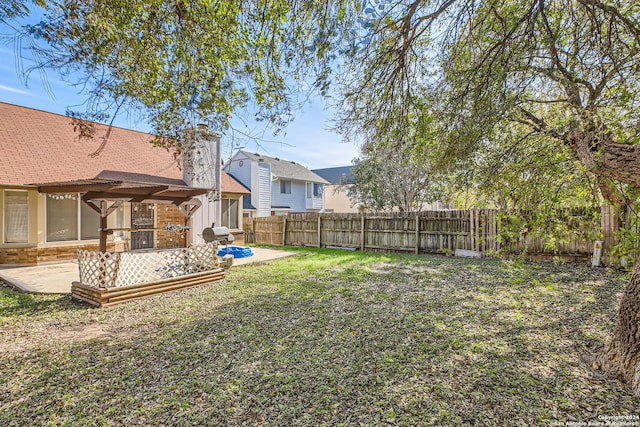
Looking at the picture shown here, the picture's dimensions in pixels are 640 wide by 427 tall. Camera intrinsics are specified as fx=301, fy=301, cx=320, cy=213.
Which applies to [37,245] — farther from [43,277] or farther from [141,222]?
[141,222]

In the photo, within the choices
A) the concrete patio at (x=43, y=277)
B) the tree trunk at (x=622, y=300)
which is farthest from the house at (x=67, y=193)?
the tree trunk at (x=622, y=300)

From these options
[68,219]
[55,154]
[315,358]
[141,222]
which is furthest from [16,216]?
[315,358]

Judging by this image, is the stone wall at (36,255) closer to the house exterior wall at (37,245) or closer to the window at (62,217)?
the house exterior wall at (37,245)

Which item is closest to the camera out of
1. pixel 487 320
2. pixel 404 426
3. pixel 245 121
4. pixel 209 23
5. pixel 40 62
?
pixel 404 426

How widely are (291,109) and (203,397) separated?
3409 mm

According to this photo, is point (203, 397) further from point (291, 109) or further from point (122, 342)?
point (291, 109)

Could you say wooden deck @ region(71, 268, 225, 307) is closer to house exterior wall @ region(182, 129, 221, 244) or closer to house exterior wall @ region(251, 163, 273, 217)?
house exterior wall @ region(182, 129, 221, 244)

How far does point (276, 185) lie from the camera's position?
23.6 meters

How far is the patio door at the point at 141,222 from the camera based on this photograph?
36.6ft

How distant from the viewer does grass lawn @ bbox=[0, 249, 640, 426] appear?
107 inches

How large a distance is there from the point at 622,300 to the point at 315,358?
3403mm

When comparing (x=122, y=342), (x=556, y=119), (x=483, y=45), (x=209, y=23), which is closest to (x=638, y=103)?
(x=556, y=119)

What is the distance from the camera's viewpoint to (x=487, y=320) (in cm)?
490

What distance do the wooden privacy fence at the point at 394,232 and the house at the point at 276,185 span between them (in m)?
3.66
